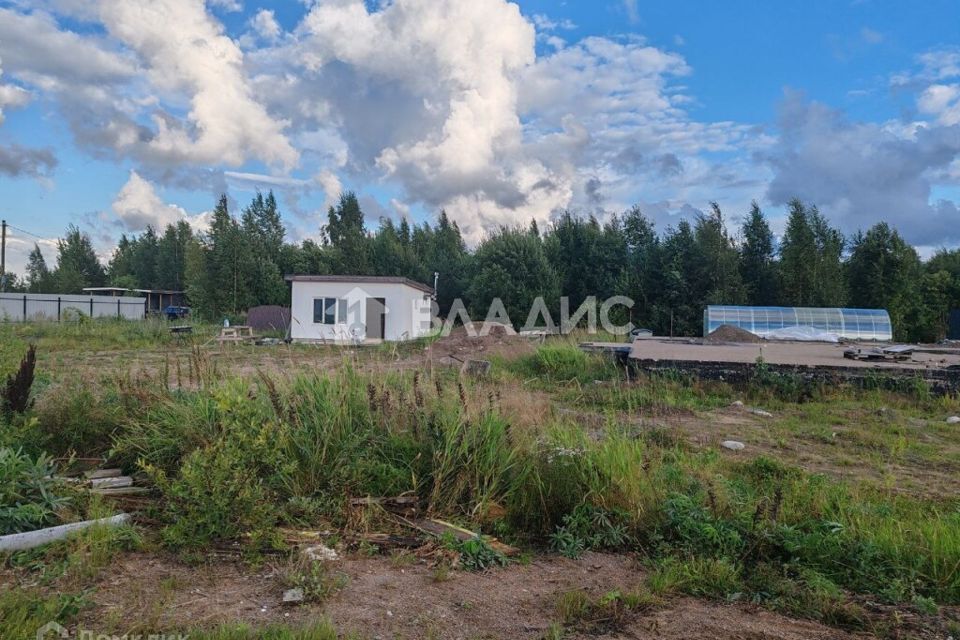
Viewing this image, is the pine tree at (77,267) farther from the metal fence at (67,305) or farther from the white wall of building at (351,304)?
the white wall of building at (351,304)

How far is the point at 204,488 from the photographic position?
3059mm

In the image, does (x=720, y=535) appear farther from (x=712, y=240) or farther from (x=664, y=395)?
(x=712, y=240)

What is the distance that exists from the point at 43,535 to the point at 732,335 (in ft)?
66.7

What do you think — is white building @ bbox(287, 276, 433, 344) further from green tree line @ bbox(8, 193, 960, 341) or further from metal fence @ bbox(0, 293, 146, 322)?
metal fence @ bbox(0, 293, 146, 322)

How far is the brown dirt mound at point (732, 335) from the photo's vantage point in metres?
19.6

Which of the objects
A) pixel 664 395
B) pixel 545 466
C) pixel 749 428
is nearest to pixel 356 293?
pixel 664 395

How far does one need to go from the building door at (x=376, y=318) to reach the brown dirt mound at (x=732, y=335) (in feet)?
39.4

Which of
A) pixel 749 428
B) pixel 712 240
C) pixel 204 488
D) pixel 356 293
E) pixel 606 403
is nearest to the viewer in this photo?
pixel 204 488

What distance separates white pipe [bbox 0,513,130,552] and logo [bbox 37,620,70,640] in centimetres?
90

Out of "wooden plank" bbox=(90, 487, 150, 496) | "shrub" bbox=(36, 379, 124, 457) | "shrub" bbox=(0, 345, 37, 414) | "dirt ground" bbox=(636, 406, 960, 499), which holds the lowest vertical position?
"dirt ground" bbox=(636, 406, 960, 499)

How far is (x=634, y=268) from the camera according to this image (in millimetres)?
29375

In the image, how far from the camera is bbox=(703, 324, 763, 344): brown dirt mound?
19578mm

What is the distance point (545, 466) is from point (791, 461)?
3095 mm

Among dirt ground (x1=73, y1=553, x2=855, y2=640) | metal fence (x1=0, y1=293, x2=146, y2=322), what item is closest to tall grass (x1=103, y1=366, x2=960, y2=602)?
dirt ground (x1=73, y1=553, x2=855, y2=640)
